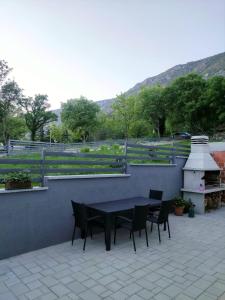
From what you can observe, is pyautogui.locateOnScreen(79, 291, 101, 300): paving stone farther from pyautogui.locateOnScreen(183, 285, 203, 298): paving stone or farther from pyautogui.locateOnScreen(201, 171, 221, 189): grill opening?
pyautogui.locateOnScreen(201, 171, 221, 189): grill opening

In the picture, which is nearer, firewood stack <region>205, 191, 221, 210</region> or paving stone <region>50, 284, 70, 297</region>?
paving stone <region>50, 284, 70, 297</region>

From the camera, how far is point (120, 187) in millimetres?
5949

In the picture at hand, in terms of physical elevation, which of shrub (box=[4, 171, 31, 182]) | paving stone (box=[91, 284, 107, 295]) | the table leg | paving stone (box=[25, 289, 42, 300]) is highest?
shrub (box=[4, 171, 31, 182])

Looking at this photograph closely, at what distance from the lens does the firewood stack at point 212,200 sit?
299 inches

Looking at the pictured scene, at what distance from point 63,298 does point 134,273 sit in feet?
3.82

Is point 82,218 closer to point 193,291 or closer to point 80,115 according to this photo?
point 193,291

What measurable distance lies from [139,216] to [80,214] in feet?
3.79

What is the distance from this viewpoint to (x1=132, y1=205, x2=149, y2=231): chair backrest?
4.31 metres

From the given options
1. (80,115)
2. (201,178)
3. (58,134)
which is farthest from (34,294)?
(58,134)

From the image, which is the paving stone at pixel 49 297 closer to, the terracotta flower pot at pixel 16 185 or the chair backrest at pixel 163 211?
the terracotta flower pot at pixel 16 185

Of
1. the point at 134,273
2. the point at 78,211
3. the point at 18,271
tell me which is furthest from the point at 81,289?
the point at 78,211

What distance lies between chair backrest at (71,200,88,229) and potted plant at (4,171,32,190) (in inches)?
38.6

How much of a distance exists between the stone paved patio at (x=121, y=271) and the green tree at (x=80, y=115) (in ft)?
86.5

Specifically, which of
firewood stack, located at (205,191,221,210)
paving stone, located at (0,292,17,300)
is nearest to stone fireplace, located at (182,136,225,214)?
firewood stack, located at (205,191,221,210)
